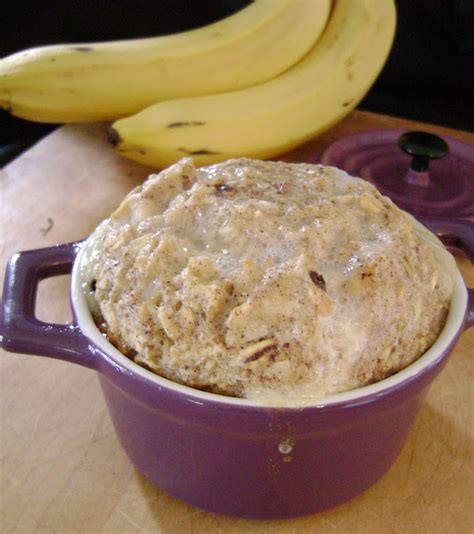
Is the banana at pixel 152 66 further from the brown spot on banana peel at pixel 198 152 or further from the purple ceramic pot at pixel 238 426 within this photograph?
the purple ceramic pot at pixel 238 426

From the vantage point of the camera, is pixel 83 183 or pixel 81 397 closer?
pixel 81 397

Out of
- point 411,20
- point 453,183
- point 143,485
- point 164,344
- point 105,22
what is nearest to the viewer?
point 164,344

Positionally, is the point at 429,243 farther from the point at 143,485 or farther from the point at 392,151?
the point at 392,151

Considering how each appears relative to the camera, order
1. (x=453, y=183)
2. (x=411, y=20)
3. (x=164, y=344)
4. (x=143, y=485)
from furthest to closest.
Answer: (x=411, y=20) → (x=453, y=183) → (x=143, y=485) → (x=164, y=344)

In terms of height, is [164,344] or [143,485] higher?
[164,344]

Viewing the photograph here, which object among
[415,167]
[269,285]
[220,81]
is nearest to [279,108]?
[220,81]

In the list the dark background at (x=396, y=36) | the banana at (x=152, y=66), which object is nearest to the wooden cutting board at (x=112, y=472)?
the banana at (x=152, y=66)

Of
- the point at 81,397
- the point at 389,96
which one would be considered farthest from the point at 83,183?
the point at 389,96

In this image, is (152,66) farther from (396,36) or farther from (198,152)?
(396,36)
